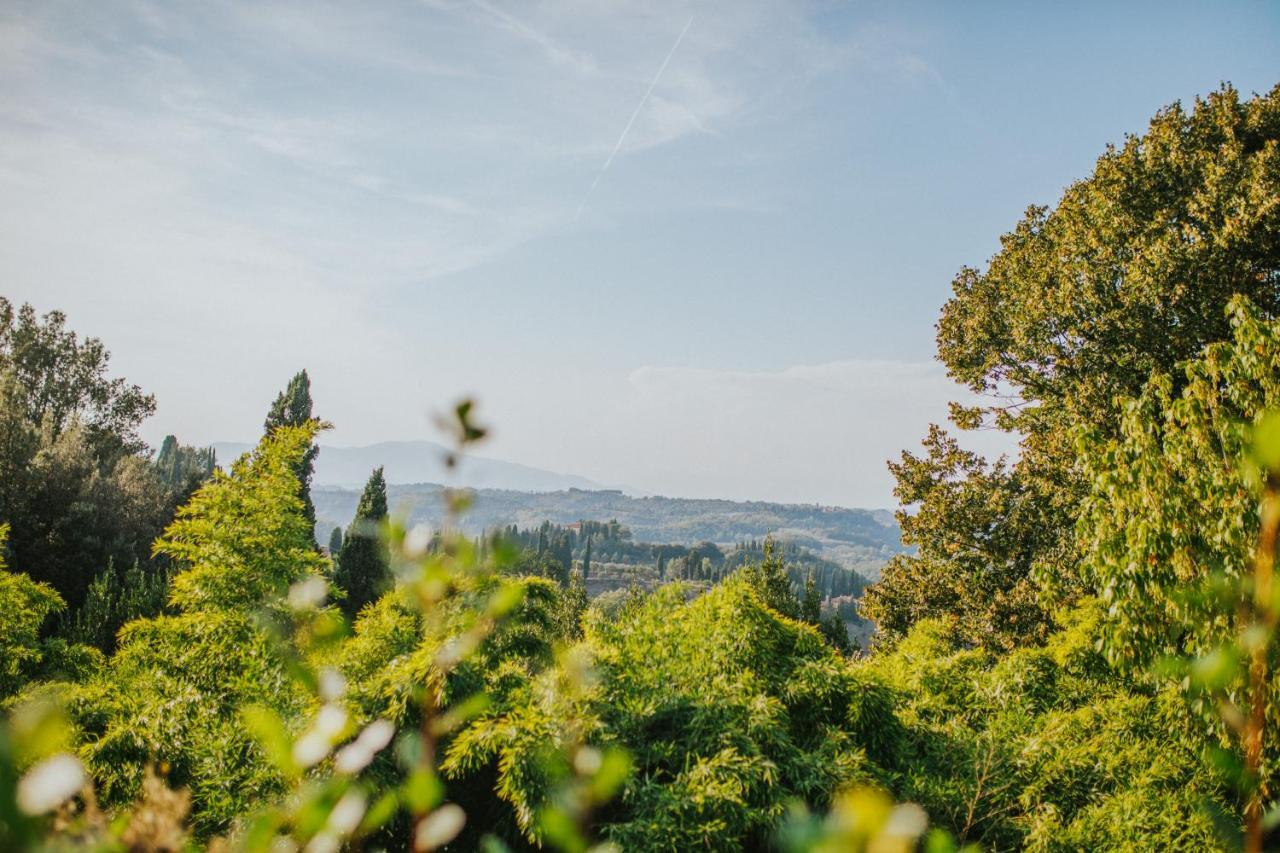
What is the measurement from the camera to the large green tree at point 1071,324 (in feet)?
31.6

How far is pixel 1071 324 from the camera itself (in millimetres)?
11164

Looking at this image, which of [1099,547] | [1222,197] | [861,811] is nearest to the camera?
[861,811]

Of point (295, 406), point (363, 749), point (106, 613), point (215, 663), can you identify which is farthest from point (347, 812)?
point (295, 406)

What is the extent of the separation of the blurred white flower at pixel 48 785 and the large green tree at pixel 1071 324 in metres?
7.90

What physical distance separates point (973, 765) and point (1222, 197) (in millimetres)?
8645

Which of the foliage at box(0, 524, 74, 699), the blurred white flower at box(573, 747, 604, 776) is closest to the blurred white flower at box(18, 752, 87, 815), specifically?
the blurred white flower at box(573, 747, 604, 776)

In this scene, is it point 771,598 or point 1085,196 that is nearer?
point 1085,196

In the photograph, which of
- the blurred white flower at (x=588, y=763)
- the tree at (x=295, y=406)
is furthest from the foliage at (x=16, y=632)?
the tree at (x=295, y=406)

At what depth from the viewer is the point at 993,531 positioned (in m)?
13.2

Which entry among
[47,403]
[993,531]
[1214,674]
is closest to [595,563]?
[47,403]

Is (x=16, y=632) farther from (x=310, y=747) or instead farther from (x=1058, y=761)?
(x=1058, y=761)

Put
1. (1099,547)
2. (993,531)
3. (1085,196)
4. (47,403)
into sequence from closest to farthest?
(1099,547), (1085,196), (993,531), (47,403)

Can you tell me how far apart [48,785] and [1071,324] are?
13.2 m

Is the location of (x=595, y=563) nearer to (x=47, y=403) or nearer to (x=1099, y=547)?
(x=47, y=403)
